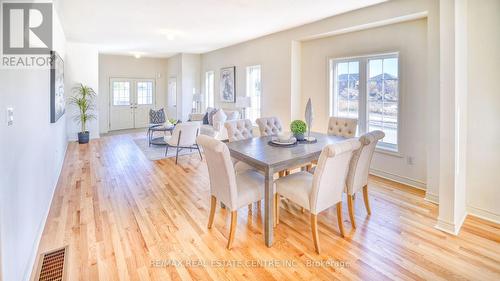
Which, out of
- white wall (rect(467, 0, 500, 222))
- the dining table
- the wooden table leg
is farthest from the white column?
the wooden table leg

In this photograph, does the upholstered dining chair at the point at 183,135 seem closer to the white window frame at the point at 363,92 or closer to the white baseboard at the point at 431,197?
the white window frame at the point at 363,92

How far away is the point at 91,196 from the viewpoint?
3.61 meters

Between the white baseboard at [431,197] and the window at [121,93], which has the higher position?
the window at [121,93]

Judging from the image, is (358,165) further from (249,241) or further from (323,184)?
(249,241)

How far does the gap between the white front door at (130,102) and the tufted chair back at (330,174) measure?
935 centimetres

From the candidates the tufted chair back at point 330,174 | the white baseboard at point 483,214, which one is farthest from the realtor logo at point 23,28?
the white baseboard at point 483,214

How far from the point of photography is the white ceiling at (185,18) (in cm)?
403

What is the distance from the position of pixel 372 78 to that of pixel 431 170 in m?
1.65

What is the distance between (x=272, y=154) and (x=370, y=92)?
8.44 feet

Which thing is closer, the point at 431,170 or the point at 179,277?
the point at 179,277

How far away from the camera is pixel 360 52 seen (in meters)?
4.44

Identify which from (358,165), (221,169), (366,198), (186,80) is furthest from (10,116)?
(186,80)

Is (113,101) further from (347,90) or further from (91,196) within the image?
(347,90)

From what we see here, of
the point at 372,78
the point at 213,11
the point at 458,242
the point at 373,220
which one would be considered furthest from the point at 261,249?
the point at 213,11
